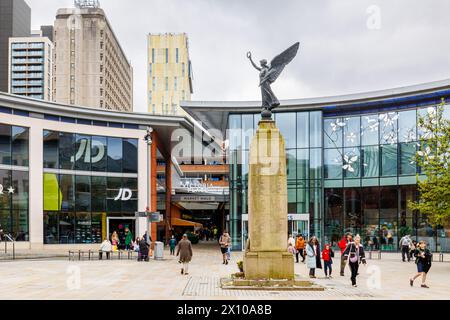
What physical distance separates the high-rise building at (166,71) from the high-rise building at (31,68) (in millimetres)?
36655

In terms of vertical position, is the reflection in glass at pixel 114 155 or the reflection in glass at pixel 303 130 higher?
the reflection in glass at pixel 303 130

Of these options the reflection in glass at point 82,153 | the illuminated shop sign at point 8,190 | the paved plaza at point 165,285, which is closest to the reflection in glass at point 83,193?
the reflection in glass at point 82,153

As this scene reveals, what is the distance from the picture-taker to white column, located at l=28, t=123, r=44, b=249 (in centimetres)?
3778

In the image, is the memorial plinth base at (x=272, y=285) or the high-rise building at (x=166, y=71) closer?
the memorial plinth base at (x=272, y=285)

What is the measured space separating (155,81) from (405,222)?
10743 cm

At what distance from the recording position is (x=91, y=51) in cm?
11512

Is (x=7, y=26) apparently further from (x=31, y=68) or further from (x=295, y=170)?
(x=295, y=170)

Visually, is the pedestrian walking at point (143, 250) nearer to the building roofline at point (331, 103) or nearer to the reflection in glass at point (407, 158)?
the building roofline at point (331, 103)

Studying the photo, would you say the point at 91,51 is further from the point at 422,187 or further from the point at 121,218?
the point at 422,187

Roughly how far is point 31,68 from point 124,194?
428ft

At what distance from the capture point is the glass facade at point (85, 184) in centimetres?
3922

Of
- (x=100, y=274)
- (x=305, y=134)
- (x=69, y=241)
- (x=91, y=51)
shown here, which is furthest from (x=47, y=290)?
(x=91, y=51)

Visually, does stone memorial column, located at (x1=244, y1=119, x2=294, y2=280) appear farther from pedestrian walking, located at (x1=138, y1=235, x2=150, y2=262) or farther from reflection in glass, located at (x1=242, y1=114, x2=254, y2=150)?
reflection in glass, located at (x1=242, y1=114, x2=254, y2=150)

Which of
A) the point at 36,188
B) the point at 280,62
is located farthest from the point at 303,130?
the point at 280,62
